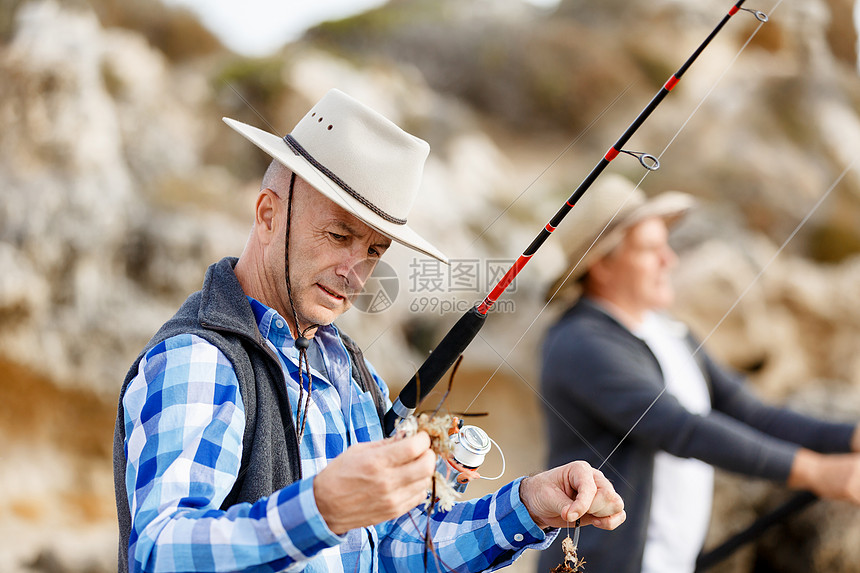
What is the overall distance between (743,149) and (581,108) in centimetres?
281

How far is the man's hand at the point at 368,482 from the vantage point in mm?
976

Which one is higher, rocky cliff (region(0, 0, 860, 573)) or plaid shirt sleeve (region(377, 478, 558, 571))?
plaid shirt sleeve (region(377, 478, 558, 571))

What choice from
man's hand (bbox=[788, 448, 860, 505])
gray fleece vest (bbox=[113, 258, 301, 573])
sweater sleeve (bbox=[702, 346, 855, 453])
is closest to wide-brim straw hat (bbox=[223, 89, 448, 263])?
gray fleece vest (bbox=[113, 258, 301, 573])

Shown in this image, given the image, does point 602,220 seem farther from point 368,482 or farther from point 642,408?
point 368,482

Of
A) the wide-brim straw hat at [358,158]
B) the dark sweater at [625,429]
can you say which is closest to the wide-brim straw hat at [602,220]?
the dark sweater at [625,429]

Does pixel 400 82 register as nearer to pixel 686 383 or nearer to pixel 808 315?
pixel 808 315

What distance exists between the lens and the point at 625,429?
2508 millimetres

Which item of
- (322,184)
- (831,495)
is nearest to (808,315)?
(831,495)

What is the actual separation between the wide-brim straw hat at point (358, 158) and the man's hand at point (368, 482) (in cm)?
54

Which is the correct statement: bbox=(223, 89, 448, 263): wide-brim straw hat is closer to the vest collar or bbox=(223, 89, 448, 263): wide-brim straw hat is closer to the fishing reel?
the vest collar

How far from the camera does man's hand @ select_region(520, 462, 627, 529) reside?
4.32 feet

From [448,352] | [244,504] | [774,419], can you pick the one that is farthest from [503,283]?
[774,419]

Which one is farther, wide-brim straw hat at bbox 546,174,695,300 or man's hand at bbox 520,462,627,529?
wide-brim straw hat at bbox 546,174,695,300

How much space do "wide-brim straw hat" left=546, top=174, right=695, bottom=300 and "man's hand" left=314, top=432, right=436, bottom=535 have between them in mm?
1960
